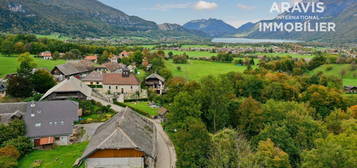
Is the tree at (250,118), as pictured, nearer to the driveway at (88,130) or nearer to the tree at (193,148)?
the tree at (193,148)

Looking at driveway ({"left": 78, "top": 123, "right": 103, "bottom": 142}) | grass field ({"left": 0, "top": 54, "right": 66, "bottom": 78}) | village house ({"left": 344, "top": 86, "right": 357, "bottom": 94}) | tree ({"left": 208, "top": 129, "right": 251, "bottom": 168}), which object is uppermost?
grass field ({"left": 0, "top": 54, "right": 66, "bottom": 78})

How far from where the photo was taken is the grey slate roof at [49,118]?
33.5 m

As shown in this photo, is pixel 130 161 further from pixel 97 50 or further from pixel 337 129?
pixel 97 50

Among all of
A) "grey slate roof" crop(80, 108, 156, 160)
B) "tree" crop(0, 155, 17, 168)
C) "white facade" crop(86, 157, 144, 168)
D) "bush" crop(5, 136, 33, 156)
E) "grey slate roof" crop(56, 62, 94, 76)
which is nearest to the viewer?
"tree" crop(0, 155, 17, 168)

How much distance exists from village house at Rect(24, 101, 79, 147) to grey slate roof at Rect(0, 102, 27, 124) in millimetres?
1269

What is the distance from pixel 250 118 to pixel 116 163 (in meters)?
20.4

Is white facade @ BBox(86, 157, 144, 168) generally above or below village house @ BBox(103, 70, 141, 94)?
below

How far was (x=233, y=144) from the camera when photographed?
93.1ft

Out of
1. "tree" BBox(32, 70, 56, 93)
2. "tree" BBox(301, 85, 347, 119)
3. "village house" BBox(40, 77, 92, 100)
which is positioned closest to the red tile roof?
"village house" BBox(40, 77, 92, 100)

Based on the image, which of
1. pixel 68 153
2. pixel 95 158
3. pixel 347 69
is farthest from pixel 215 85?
pixel 347 69

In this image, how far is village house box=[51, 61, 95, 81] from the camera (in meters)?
72.1

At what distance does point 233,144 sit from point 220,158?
361 centimetres

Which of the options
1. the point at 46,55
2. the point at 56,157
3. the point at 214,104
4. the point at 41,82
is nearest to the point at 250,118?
the point at 214,104

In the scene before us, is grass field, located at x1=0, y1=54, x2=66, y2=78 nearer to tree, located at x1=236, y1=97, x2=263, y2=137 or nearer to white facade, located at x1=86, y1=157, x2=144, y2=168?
white facade, located at x1=86, y1=157, x2=144, y2=168
